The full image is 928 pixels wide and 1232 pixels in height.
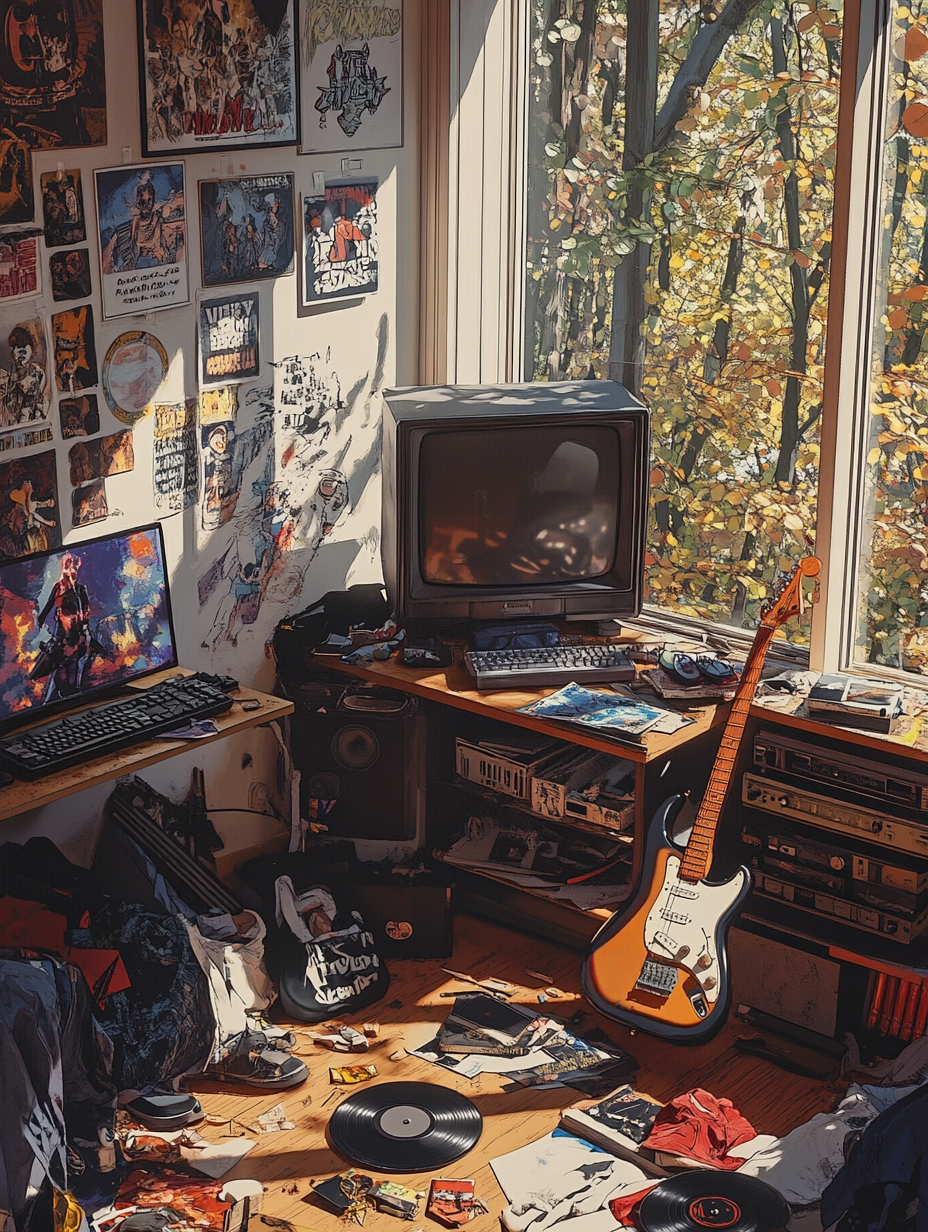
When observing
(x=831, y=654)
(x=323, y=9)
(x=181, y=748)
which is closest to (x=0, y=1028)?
(x=181, y=748)

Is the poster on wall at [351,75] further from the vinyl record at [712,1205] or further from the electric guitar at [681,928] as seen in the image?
the vinyl record at [712,1205]

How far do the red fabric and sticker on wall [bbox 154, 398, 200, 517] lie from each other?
1.80m

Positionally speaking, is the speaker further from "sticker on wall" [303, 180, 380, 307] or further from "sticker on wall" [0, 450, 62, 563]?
"sticker on wall" [303, 180, 380, 307]

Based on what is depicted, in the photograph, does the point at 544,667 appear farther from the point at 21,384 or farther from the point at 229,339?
the point at 21,384

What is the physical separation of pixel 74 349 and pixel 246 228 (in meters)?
0.58

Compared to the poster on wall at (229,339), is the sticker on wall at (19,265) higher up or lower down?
higher up

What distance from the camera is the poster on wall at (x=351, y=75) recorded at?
12.3 feet

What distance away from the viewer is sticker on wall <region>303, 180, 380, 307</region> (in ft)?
12.6

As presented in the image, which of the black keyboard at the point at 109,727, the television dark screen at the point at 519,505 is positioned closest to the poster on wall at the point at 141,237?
the television dark screen at the point at 519,505

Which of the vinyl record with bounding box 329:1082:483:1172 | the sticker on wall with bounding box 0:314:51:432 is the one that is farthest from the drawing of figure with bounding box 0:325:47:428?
the vinyl record with bounding box 329:1082:483:1172

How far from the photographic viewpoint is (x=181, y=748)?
3.20m

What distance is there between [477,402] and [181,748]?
3.86ft

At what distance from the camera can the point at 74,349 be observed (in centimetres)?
335

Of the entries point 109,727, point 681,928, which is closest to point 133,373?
point 109,727
